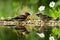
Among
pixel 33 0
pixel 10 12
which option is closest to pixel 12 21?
pixel 10 12

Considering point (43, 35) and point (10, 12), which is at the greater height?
point (10, 12)

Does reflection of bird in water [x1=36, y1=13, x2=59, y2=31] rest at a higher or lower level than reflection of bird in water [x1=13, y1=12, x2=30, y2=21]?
lower

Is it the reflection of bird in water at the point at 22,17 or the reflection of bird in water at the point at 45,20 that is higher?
the reflection of bird in water at the point at 22,17

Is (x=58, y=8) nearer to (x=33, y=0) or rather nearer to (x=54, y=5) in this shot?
(x=54, y=5)

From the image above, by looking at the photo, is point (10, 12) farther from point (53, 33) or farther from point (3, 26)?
point (53, 33)

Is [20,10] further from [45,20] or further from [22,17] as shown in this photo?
[45,20]

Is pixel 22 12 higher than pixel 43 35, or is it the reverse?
pixel 22 12

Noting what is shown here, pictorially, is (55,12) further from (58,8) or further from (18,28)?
(18,28)

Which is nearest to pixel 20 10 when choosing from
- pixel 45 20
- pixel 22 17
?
pixel 22 17

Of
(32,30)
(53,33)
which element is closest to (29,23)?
(32,30)
